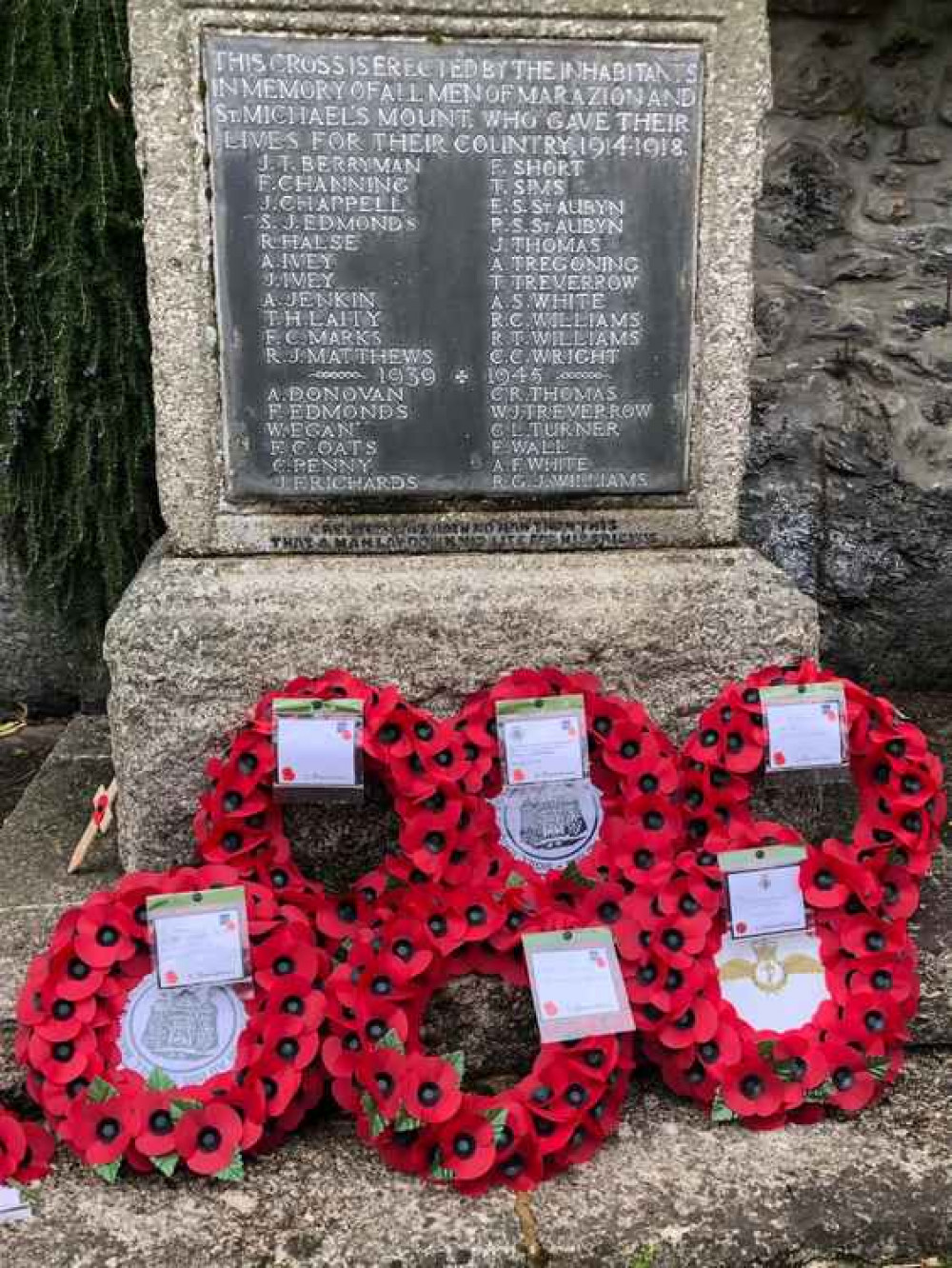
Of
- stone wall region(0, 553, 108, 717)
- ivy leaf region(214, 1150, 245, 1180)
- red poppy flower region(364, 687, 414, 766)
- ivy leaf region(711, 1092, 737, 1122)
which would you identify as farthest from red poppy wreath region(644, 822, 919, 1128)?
stone wall region(0, 553, 108, 717)

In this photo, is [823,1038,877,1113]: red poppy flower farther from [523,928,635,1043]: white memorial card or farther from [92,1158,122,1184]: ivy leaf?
[92,1158,122,1184]: ivy leaf

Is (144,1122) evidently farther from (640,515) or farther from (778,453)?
(778,453)

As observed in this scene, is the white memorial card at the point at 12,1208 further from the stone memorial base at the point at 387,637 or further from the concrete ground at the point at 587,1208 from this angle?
the stone memorial base at the point at 387,637

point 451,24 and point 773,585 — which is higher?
point 451,24

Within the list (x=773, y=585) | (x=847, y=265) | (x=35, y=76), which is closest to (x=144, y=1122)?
(x=773, y=585)

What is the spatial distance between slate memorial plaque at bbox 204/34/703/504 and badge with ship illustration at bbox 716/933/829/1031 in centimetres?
88

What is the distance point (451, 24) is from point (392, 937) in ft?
5.16

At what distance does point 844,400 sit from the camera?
342 cm

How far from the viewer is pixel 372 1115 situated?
1758mm

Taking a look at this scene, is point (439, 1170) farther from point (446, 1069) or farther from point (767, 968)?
point (767, 968)

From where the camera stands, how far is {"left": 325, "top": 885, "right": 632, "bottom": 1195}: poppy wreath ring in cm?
172

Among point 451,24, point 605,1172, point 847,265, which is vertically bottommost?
point 605,1172

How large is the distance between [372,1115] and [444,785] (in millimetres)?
525

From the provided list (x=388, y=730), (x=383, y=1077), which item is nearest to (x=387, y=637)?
(x=388, y=730)
